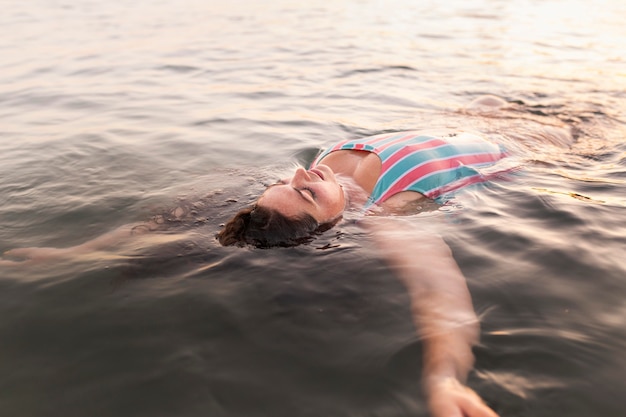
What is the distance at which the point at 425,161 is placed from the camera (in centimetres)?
425

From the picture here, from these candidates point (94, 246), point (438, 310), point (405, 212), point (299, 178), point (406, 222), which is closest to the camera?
point (438, 310)

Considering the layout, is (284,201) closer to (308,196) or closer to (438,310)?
(308,196)

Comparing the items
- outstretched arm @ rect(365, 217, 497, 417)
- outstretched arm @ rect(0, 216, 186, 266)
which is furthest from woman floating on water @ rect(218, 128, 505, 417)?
outstretched arm @ rect(0, 216, 186, 266)

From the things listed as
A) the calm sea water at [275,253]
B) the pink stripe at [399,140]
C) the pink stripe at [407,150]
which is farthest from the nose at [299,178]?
the pink stripe at [399,140]

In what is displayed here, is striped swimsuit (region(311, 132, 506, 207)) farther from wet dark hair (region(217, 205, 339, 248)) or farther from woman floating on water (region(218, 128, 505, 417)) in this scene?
wet dark hair (region(217, 205, 339, 248))

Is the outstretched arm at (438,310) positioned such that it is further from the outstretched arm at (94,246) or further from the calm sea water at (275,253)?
the outstretched arm at (94,246)

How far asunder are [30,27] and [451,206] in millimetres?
12307

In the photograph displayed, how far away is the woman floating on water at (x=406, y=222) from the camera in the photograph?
8.01 ft

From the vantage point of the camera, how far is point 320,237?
3.62 m

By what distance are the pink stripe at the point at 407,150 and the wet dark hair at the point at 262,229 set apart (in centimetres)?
100

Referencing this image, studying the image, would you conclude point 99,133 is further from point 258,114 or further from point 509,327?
point 509,327

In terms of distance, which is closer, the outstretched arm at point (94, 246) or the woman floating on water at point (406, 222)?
the woman floating on water at point (406, 222)

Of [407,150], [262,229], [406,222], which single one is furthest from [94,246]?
[407,150]

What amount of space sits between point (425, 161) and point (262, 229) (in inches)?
59.8
